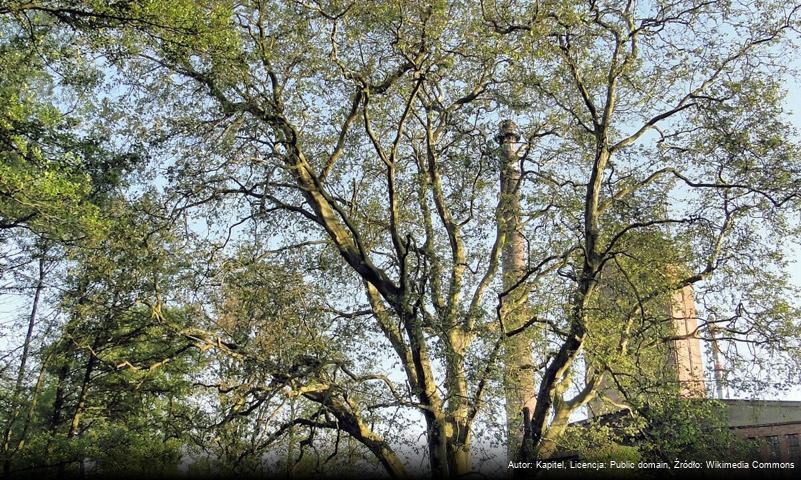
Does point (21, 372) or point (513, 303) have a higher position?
point (513, 303)

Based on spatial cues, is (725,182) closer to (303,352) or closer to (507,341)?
(507,341)

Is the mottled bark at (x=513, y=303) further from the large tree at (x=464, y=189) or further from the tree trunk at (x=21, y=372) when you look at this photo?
the tree trunk at (x=21, y=372)

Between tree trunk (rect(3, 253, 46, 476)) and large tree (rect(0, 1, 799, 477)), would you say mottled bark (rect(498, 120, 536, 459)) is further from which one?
tree trunk (rect(3, 253, 46, 476))

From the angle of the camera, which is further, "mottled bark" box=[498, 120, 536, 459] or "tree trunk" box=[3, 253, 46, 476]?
"tree trunk" box=[3, 253, 46, 476]

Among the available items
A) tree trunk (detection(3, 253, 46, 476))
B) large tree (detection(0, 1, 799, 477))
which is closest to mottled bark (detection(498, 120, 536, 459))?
large tree (detection(0, 1, 799, 477))

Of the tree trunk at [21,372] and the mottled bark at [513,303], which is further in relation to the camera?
the tree trunk at [21,372]

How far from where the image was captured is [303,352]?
446 inches

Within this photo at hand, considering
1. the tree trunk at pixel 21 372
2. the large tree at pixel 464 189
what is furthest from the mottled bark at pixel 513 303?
the tree trunk at pixel 21 372

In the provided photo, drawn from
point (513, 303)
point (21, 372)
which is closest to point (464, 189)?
point (513, 303)

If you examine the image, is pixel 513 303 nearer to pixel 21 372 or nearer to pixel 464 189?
pixel 464 189

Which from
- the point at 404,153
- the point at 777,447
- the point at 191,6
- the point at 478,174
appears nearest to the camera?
the point at 191,6

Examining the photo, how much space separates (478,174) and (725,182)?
463 cm

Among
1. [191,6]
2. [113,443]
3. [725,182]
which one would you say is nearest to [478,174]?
[725,182]

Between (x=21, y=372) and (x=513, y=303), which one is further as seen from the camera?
(x=21, y=372)
